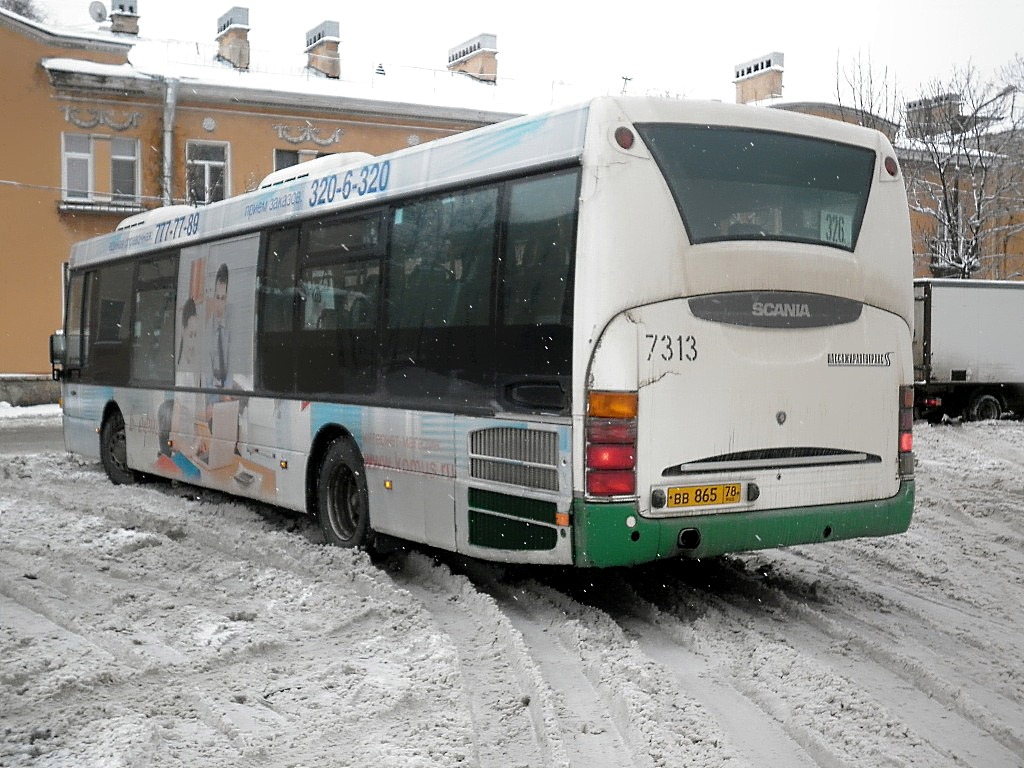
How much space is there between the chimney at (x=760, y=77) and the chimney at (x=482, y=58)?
8.43 m

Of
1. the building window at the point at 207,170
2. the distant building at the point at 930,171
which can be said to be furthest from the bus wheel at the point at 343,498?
the building window at the point at 207,170

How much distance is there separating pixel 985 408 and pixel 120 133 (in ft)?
71.1

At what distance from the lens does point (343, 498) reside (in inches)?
371

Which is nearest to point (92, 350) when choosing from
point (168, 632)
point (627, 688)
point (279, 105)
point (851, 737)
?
point (168, 632)

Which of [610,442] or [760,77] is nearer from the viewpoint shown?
[610,442]

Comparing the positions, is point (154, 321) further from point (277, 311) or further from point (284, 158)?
point (284, 158)

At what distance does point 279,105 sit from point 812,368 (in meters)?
28.7

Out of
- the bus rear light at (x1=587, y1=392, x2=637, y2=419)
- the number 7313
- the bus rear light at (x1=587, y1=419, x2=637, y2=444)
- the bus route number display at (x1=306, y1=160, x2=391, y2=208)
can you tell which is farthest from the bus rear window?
the bus route number display at (x1=306, y1=160, x2=391, y2=208)

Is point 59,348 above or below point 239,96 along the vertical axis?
below

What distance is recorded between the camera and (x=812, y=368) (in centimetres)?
725

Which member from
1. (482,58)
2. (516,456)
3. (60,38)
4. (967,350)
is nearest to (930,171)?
(967,350)

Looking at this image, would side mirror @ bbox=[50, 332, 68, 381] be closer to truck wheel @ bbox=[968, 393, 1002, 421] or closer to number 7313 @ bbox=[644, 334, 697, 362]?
number 7313 @ bbox=[644, 334, 697, 362]

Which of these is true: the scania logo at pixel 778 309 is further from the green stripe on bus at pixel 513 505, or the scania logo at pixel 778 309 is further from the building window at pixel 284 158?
the building window at pixel 284 158

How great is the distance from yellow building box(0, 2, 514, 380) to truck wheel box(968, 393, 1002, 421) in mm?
17372
